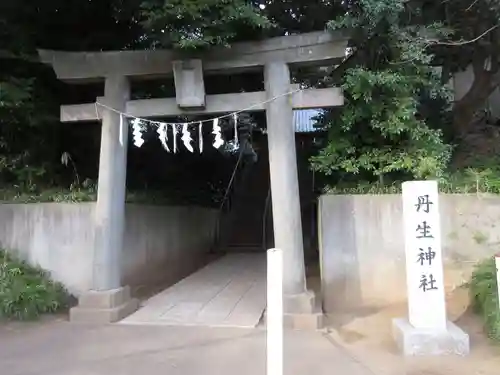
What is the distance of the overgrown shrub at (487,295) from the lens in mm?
5473

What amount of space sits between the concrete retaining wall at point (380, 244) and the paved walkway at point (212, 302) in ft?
4.45

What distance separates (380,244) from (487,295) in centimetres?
167

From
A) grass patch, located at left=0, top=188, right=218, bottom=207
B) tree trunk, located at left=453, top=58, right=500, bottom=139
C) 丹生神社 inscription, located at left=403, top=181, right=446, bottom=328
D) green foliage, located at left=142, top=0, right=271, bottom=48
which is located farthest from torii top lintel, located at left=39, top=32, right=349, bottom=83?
tree trunk, located at left=453, top=58, right=500, bottom=139

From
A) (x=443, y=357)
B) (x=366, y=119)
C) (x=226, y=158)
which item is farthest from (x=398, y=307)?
(x=226, y=158)

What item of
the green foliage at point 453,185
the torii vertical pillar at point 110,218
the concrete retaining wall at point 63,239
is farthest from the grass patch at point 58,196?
the green foliage at point 453,185

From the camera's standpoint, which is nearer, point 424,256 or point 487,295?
point 424,256

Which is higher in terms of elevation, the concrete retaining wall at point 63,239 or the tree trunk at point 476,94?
the tree trunk at point 476,94

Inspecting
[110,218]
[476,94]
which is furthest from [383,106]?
[110,218]

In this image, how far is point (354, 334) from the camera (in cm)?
618

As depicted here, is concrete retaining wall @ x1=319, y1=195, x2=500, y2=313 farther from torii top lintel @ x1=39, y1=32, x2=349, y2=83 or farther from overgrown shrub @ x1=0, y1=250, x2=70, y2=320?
overgrown shrub @ x1=0, y1=250, x2=70, y2=320

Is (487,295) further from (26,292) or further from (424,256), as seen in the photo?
(26,292)

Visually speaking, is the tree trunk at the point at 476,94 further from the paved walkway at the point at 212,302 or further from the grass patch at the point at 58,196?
the grass patch at the point at 58,196

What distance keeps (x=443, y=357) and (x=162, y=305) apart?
Result: 4428mm

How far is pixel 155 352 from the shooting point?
535cm
